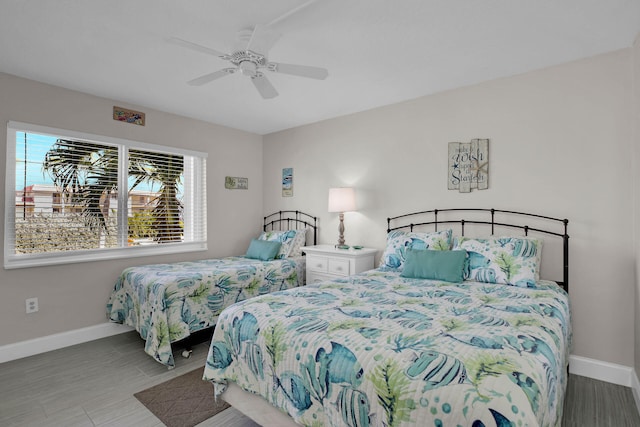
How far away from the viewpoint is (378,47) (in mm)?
2484

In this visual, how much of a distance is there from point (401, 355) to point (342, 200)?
2.58 metres

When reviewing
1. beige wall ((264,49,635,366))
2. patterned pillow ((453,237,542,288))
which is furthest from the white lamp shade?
patterned pillow ((453,237,542,288))

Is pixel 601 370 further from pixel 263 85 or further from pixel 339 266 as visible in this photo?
pixel 263 85

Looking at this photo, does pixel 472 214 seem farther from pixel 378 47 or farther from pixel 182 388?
pixel 182 388

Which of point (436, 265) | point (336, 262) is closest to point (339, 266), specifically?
point (336, 262)

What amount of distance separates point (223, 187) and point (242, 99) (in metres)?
1.39

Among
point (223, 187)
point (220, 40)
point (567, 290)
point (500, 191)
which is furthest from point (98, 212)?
point (567, 290)

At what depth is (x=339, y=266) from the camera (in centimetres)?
363

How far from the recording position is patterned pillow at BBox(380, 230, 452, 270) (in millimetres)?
3025

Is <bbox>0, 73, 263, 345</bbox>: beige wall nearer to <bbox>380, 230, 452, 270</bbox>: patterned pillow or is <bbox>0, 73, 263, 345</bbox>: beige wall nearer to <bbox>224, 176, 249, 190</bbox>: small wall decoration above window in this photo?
<bbox>224, 176, 249, 190</bbox>: small wall decoration above window

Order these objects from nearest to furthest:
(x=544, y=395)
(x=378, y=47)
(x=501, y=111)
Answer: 1. (x=544, y=395)
2. (x=378, y=47)
3. (x=501, y=111)

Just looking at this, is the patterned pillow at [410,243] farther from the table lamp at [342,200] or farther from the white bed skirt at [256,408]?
the white bed skirt at [256,408]

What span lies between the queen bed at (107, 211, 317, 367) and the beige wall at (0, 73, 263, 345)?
26 centimetres

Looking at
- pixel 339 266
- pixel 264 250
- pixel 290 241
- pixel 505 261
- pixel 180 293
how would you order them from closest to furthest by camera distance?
pixel 505 261 → pixel 180 293 → pixel 339 266 → pixel 264 250 → pixel 290 241
